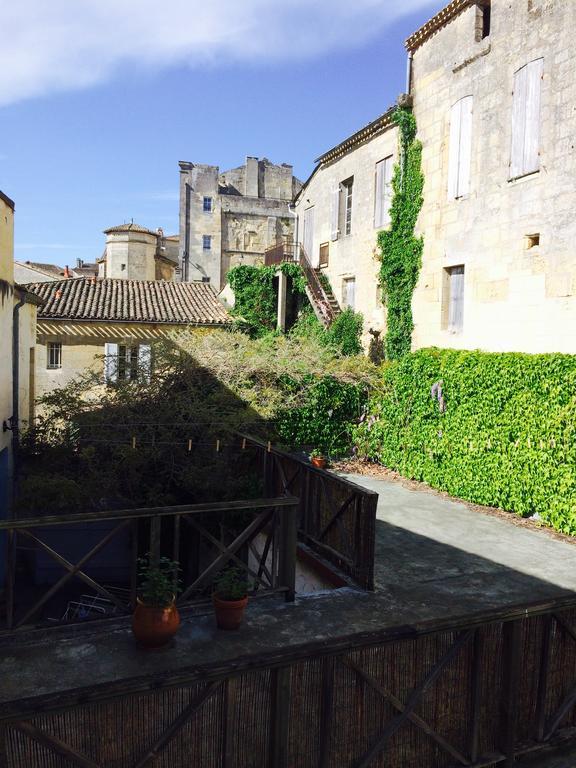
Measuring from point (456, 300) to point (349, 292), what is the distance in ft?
19.6

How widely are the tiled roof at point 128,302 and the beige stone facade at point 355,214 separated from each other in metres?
5.21

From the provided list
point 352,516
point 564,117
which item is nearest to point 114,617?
point 352,516

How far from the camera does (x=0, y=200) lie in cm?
1021

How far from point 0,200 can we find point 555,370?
9638 mm

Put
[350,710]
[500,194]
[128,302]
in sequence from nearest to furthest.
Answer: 1. [350,710]
2. [500,194]
3. [128,302]

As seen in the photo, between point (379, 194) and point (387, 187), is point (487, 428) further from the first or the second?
point (379, 194)

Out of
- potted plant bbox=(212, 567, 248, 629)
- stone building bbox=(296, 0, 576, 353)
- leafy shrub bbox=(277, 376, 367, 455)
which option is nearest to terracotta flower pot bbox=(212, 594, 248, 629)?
potted plant bbox=(212, 567, 248, 629)

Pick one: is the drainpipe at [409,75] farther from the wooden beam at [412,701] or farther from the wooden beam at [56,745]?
the wooden beam at [56,745]

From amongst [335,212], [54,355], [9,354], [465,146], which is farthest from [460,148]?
[54,355]

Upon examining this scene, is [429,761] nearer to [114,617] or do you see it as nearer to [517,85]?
[114,617]

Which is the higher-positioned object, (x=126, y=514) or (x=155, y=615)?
(x=126, y=514)

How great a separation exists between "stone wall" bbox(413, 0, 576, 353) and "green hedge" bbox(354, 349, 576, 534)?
1.16 metres

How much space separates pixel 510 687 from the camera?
16.1ft

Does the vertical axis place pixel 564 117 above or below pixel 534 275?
above
